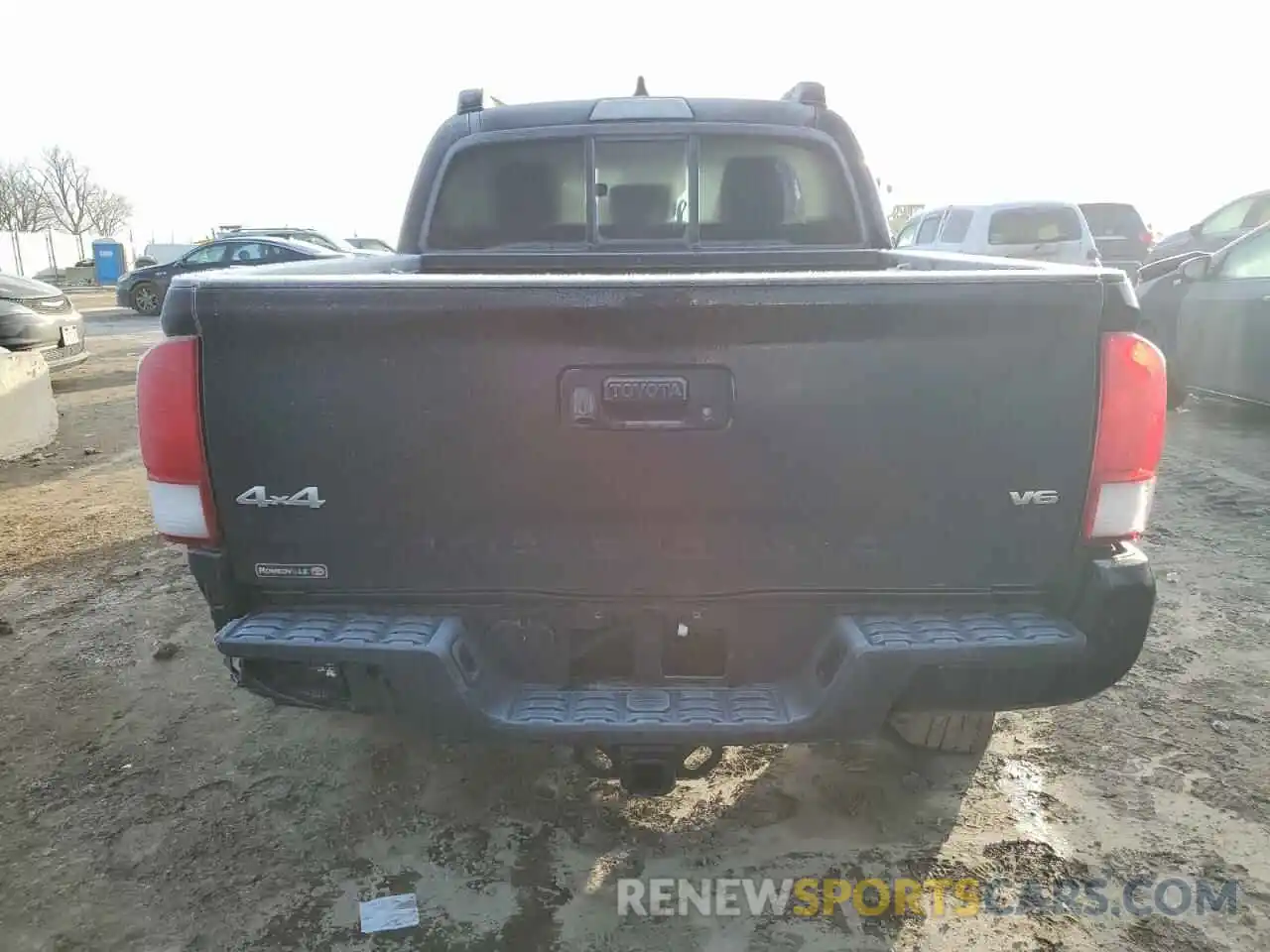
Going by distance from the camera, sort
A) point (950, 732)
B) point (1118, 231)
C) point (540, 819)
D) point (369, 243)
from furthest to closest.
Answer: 1. point (369, 243)
2. point (1118, 231)
3. point (950, 732)
4. point (540, 819)

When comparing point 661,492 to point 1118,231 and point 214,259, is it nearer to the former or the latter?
point 1118,231

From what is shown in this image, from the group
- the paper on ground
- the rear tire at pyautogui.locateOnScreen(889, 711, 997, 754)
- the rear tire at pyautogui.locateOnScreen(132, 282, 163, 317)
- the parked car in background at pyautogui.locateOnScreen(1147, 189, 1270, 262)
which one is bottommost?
the paper on ground

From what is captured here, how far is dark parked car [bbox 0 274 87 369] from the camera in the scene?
936 centimetres

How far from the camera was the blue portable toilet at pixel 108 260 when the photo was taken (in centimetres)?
→ 4178

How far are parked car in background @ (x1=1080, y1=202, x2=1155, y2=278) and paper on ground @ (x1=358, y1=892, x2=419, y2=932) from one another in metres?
16.3

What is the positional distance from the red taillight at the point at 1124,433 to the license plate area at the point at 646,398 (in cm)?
84

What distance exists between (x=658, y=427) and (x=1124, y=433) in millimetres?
1050

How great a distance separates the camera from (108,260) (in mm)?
41875

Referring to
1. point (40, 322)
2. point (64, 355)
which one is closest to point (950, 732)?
point (40, 322)

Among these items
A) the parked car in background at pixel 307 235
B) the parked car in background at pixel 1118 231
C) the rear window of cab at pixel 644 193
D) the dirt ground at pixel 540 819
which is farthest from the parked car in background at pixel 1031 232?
the parked car in background at pixel 307 235

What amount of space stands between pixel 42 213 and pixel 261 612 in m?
86.5

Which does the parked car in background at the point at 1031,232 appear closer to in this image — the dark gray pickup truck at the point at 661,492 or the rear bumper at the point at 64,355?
the dark gray pickup truck at the point at 661,492

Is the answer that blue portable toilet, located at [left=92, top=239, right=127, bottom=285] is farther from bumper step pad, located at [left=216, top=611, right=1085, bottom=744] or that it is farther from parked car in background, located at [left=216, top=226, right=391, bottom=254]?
bumper step pad, located at [left=216, top=611, right=1085, bottom=744]

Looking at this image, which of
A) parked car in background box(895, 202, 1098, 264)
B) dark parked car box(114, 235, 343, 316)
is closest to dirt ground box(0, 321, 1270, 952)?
parked car in background box(895, 202, 1098, 264)
